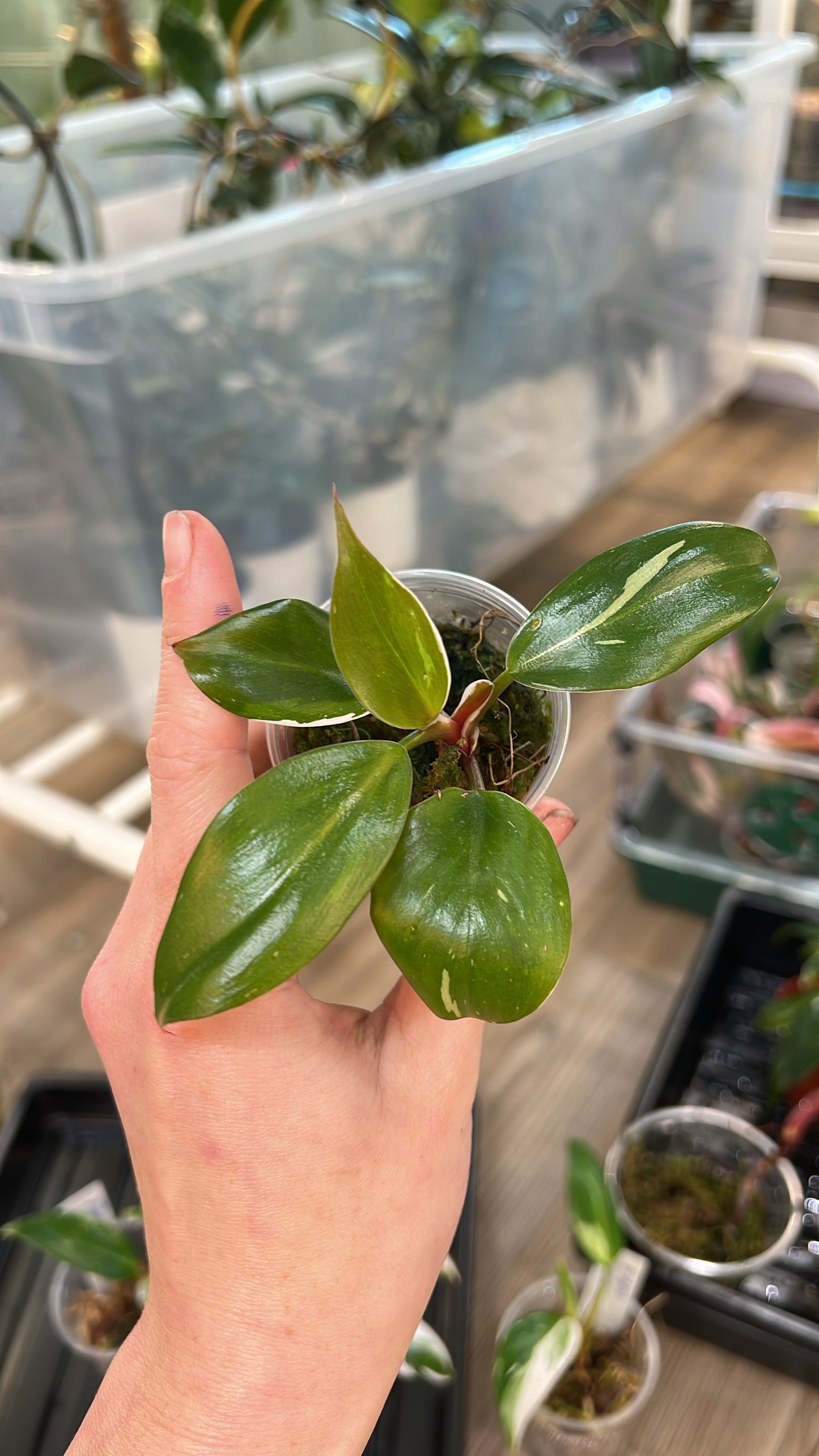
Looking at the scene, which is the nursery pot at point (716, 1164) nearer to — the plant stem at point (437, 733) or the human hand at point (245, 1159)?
the human hand at point (245, 1159)

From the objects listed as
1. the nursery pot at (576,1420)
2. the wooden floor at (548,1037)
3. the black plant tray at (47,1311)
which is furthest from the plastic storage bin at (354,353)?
the nursery pot at (576,1420)

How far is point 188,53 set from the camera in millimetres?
926

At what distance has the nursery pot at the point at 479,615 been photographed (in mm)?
352

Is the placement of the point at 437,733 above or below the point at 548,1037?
above

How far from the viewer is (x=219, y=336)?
779mm

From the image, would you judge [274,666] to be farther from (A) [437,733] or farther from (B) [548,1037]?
(B) [548,1037]

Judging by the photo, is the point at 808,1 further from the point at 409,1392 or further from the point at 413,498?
the point at 409,1392

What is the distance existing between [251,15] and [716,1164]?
94 centimetres

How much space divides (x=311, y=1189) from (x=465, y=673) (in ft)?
0.60

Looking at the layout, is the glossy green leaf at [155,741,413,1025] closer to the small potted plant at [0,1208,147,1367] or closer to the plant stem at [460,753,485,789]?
the plant stem at [460,753,485,789]

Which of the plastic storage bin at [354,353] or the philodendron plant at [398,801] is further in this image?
the plastic storage bin at [354,353]

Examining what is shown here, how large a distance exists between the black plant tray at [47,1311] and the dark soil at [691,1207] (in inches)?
5.0

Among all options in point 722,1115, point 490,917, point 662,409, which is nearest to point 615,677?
point 490,917

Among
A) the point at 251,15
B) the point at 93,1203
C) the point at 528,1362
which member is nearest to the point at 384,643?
the point at 528,1362
